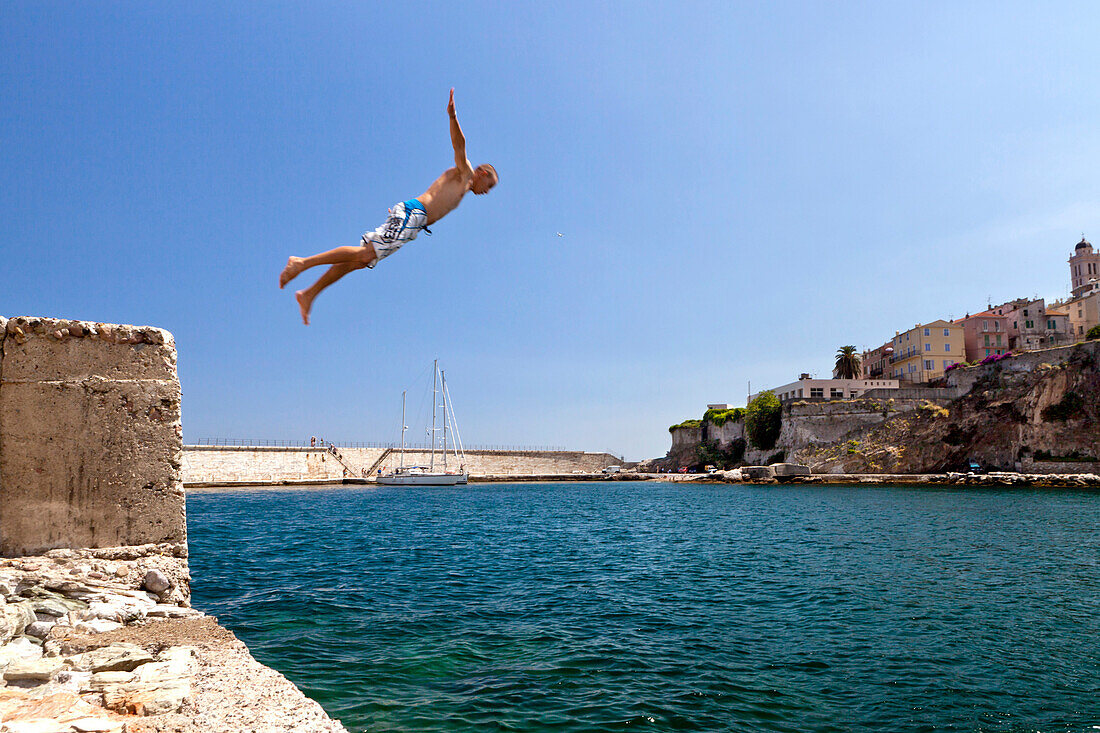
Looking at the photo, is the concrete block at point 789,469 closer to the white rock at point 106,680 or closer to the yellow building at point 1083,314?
the yellow building at point 1083,314

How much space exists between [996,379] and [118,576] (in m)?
59.7

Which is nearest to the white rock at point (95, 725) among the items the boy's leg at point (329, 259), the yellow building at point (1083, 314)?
the boy's leg at point (329, 259)

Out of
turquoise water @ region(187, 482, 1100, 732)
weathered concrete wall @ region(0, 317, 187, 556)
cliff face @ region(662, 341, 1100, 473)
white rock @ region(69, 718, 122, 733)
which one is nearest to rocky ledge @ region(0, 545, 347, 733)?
white rock @ region(69, 718, 122, 733)

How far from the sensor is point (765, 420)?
217ft

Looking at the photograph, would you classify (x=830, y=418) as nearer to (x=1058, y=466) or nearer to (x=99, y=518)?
(x=1058, y=466)

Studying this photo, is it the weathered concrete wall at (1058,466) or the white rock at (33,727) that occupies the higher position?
the white rock at (33,727)

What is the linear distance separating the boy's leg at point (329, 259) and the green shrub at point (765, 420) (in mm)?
66438

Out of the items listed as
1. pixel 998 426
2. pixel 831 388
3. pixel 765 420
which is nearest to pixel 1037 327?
pixel 831 388

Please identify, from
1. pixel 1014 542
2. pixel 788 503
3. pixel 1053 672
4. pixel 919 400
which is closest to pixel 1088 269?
pixel 919 400

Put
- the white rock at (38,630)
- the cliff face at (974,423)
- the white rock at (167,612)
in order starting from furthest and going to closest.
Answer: the cliff face at (974,423), the white rock at (167,612), the white rock at (38,630)

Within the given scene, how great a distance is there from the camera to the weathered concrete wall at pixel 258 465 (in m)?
62.5

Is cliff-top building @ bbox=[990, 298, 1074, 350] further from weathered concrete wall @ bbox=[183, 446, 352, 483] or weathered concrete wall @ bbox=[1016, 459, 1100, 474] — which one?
weathered concrete wall @ bbox=[183, 446, 352, 483]

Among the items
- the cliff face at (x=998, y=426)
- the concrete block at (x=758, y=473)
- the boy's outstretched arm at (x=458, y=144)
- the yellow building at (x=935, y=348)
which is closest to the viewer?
the boy's outstretched arm at (x=458, y=144)

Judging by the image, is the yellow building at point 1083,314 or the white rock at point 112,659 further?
the yellow building at point 1083,314
